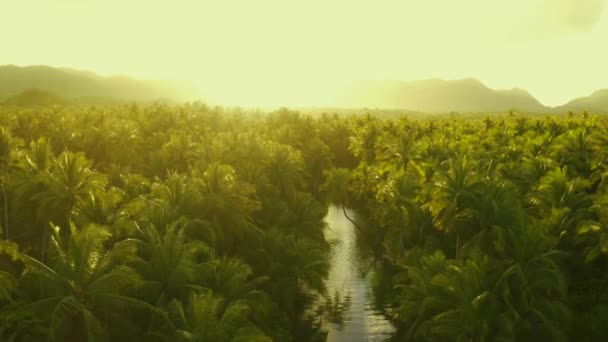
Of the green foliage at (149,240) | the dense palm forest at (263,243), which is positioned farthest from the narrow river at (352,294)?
the green foliage at (149,240)

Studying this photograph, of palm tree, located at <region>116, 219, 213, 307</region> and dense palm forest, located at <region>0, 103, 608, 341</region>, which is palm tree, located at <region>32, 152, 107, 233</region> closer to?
dense palm forest, located at <region>0, 103, 608, 341</region>

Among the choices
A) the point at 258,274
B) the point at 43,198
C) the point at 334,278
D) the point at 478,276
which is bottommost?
the point at 334,278

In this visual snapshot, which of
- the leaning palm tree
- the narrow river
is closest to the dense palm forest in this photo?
the leaning palm tree

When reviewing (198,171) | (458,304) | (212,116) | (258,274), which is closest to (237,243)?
(258,274)

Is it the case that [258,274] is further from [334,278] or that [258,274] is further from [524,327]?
[524,327]

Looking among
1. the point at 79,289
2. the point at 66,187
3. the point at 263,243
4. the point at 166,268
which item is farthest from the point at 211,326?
the point at 66,187

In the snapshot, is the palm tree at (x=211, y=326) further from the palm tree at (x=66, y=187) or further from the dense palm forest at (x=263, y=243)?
the palm tree at (x=66, y=187)
